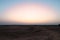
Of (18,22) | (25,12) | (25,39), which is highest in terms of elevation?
(25,12)

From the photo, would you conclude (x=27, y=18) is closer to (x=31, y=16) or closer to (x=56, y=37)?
(x=31, y=16)

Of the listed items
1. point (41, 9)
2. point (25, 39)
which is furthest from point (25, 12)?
point (25, 39)

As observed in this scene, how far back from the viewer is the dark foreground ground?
2.29 feet

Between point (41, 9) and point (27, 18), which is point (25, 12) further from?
point (41, 9)

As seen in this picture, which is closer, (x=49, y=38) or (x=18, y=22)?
(x=49, y=38)

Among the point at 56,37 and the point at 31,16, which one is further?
the point at 31,16

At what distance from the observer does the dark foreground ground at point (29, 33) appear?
2.29 ft

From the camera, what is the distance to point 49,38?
2.37 feet

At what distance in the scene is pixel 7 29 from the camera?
2.46 feet

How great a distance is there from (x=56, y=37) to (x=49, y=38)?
2.8 inches

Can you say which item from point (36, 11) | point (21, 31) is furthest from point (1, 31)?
point (36, 11)

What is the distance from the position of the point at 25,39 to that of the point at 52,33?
26cm

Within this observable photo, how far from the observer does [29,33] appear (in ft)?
2.40

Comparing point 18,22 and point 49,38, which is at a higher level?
point 18,22
